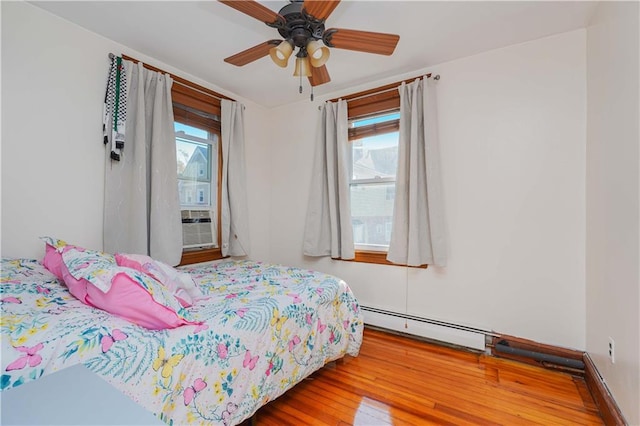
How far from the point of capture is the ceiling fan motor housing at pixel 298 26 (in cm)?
154

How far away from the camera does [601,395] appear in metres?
1.60

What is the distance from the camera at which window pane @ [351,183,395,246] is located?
283 centimetres

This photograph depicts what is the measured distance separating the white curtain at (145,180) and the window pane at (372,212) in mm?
1648

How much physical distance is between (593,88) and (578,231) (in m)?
0.94

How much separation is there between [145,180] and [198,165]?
2.24ft

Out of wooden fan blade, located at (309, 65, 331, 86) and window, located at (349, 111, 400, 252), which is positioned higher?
wooden fan blade, located at (309, 65, 331, 86)

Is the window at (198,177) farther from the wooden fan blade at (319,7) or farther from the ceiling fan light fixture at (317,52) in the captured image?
the wooden fan blade at (319,7)

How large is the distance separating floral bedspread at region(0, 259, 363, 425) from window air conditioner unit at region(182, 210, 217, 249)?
0.88m

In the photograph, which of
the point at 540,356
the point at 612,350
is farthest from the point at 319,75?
the point at 540,356

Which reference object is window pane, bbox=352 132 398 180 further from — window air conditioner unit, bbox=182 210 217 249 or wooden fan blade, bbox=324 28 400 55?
window air conditioner unit, bbox=182 210 217 249

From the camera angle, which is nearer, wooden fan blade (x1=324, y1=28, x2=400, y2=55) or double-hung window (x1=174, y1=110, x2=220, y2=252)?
wooden fan blade (x1=324, y1=28, x2=400, y2=55)

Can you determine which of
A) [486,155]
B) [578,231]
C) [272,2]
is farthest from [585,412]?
[272,2]

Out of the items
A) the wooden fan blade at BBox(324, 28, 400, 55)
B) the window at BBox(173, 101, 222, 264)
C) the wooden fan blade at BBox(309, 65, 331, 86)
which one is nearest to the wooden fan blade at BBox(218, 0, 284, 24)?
the wooden fan blade at BBox(324, 28, 400, 55)

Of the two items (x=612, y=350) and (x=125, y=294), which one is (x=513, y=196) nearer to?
(x=612, y=350)
